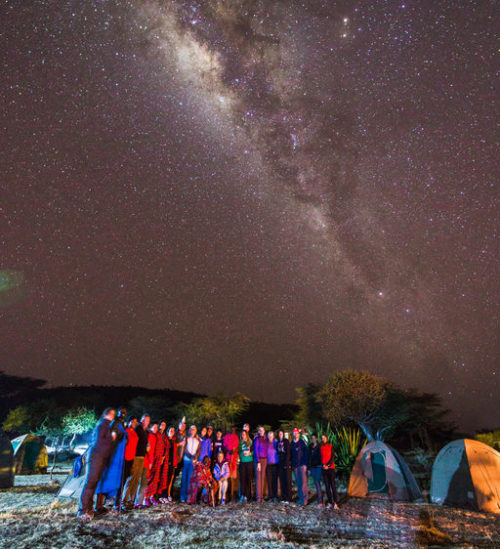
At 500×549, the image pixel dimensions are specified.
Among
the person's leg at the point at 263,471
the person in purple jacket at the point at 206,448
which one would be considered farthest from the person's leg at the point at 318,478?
the person in purple jacket at the point at 206,448

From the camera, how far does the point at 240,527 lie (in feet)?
19.7

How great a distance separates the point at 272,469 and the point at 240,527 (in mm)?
3461

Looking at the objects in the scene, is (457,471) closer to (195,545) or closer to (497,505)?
(497,505)

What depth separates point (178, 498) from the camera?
8867mm

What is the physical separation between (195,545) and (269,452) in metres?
4.48

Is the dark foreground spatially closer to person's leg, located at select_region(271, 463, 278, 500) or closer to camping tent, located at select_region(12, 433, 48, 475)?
person's leg, located at select_region(271, 463, 278, 500)

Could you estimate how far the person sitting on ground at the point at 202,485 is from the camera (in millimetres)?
8070

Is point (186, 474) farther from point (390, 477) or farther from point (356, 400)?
point (356, 400)

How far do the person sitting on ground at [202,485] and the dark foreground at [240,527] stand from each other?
431 millimetres

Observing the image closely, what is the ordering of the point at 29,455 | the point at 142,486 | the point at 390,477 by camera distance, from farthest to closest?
the point at 29,455 < the point at 390,477 < the point at 142,486

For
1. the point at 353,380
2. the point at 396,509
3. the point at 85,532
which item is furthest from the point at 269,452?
the point at 353,380

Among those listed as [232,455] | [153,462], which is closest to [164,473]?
[153,462]

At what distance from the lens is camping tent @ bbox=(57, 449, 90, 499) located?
7734mm

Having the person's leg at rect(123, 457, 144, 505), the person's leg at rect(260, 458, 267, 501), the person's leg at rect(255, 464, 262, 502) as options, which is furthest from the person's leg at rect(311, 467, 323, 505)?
the person's leg at rect(123, 457, 144, 505)
